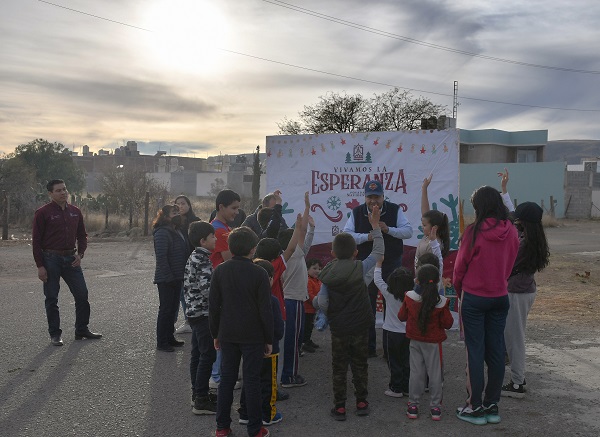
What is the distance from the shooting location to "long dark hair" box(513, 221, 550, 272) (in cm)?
537

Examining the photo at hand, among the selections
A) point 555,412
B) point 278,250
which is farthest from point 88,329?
point 555,412

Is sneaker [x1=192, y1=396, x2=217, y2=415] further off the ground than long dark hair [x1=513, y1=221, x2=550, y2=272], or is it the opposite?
long dark hair [x1=513, y1=221, x2=550, y2=272]

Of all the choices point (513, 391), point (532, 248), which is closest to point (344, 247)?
point (532, 248)

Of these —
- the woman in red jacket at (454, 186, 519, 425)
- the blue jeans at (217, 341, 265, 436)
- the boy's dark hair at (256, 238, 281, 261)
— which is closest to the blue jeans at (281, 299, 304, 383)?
the boy's dark hair at (256, 238, 281, 261)

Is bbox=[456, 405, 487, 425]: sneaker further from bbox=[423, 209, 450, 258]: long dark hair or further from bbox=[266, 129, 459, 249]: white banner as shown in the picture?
bbox=[266, 129, 459, 249]: white banner

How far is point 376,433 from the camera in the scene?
4.51 m

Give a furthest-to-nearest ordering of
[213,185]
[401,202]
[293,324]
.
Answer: [213,185] < [401,202] < [293,324]

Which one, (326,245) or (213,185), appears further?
(213,185)

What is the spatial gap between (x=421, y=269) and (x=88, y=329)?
15.2ft

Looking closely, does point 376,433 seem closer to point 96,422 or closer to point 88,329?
point 96,422

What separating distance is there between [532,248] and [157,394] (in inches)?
142

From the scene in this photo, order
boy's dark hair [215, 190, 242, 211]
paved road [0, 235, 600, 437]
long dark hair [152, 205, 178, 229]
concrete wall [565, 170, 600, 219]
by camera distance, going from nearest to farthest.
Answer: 1. paved road [0, 235, 600, 437]
2. boy's dark hair [215, 190, 242, 211]
3. long dark hair [152, 205, 178, 229]
4. concrete wall [565, 170, 600, 219]

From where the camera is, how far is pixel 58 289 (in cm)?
730

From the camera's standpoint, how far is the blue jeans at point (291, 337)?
557cm
